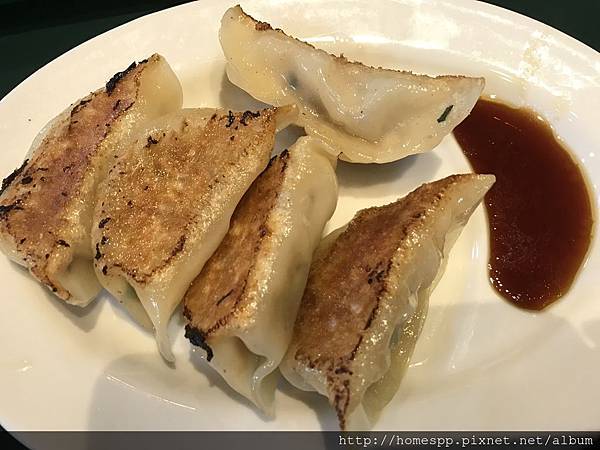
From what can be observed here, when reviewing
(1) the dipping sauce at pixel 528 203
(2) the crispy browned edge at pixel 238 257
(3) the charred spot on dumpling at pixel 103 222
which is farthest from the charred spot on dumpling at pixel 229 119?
(1) the dipping sauce at pixel 528 203

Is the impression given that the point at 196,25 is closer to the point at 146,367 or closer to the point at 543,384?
the point at 146,367

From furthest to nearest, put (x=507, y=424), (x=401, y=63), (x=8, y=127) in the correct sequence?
(x=401, y=63) < (x=8, y=127) < (x=507, y=424)

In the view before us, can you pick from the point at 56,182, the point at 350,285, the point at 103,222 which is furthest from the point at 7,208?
the point at 350,285

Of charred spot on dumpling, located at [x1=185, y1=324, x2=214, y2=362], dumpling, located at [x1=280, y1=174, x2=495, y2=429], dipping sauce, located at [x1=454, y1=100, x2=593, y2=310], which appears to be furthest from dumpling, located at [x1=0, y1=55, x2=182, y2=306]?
dipping sauce, located at [x1=454, y1=100, x2=593, y2=310]

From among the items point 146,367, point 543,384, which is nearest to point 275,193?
point 146,367

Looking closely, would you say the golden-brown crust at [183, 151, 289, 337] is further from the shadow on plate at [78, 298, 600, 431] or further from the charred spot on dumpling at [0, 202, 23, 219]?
the charred spot on dumpling at [0, 202, 23, 219]

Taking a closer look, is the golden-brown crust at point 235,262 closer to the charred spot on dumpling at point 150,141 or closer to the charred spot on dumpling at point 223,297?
the charred spot on dumpling at point 223,297

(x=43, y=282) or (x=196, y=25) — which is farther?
(x=196, y=25)
